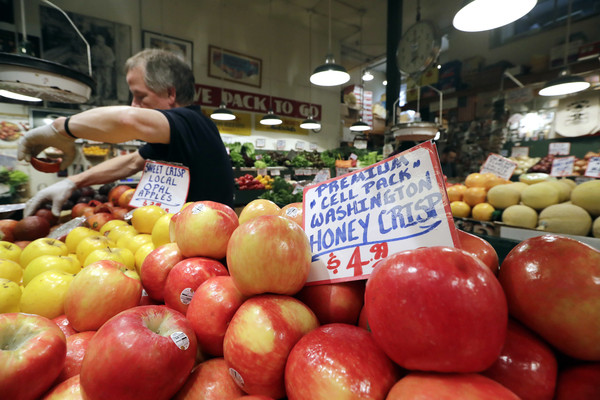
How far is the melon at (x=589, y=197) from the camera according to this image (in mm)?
2168

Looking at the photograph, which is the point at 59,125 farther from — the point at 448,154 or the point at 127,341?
the point at 448,154

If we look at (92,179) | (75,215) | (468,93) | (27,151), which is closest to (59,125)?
(27,151)

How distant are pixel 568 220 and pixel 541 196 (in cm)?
33

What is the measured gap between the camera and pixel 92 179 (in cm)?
226

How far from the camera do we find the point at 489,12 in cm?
281

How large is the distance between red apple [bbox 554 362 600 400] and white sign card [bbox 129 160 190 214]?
1.77 meters

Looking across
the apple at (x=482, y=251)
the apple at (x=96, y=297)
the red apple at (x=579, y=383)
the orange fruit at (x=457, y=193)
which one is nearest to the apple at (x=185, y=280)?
the apple at (x=96, y=297)

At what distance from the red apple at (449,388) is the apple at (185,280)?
0.56 metres

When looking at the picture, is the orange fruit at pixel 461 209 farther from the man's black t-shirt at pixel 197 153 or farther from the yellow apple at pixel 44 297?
the yellow apple at pixel 44 297

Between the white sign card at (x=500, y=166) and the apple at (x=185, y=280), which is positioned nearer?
the apple at (x=185, y=280)

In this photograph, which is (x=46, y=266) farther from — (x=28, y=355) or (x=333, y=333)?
(x=333, y=333)

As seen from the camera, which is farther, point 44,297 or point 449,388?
point 44,297

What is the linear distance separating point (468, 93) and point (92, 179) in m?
8.16

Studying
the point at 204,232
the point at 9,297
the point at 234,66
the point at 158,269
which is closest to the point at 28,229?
the point at 9,297
